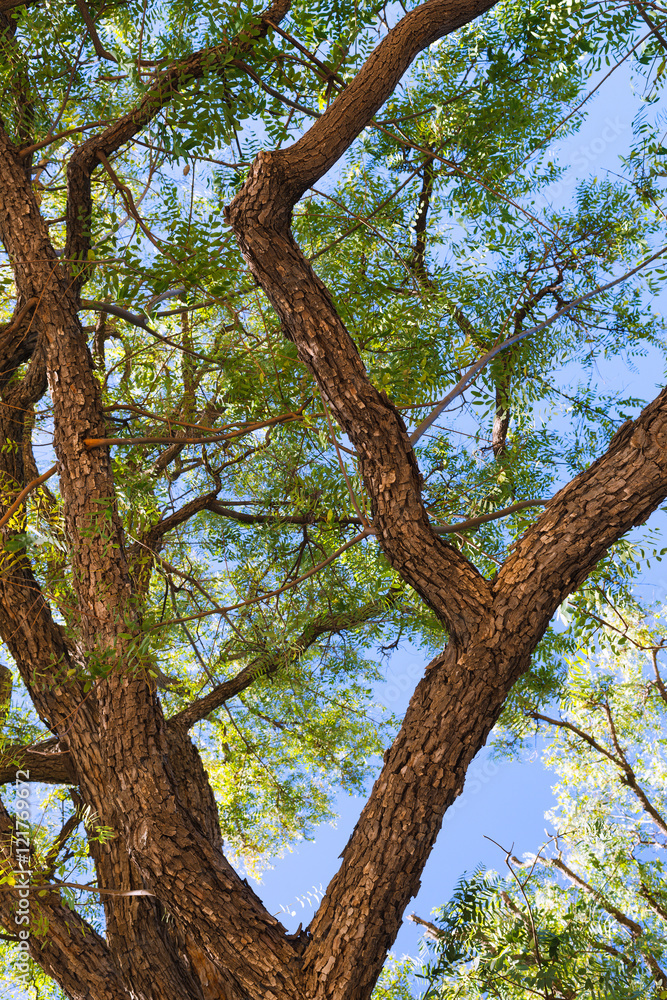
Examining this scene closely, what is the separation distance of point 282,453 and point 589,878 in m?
2.60

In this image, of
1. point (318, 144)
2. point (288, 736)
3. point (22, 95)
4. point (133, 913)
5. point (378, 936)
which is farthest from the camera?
point (288, 736)

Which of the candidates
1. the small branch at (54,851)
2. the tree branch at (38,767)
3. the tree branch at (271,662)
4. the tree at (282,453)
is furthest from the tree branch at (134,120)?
the small branch at (54,851)

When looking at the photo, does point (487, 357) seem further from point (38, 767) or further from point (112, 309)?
point (38, 767)

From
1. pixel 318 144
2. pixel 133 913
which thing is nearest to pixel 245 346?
pixel 318 144

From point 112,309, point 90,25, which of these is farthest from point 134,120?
point 112,309

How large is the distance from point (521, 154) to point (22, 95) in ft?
6.26

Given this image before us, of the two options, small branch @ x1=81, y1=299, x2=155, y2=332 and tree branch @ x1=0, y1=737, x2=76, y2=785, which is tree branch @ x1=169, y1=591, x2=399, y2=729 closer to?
tree branch @ x1=0, y1=737, x2=76, y2=785

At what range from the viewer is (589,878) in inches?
146

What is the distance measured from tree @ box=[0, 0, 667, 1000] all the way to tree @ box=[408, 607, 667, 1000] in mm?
566

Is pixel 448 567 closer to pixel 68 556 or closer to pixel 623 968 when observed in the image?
pixel 68 556

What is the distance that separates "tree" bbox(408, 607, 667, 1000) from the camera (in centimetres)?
216

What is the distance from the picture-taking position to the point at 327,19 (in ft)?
9.21

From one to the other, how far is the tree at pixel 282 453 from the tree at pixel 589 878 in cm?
57

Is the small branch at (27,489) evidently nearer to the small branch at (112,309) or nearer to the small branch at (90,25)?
the small branch at (112,309)
